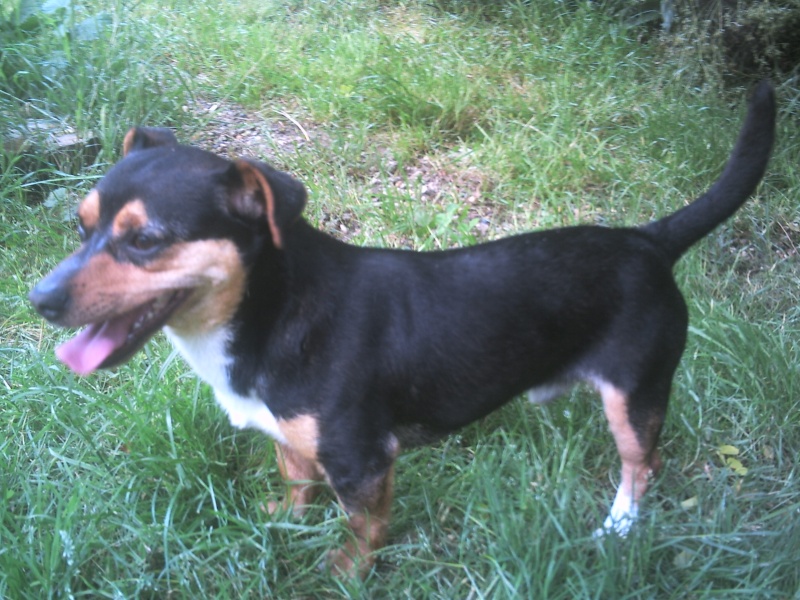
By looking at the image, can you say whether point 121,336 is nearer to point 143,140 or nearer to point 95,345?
point 95,345

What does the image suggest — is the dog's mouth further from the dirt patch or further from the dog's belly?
the dirt patch

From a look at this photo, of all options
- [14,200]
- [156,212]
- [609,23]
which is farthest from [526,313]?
[609,23]

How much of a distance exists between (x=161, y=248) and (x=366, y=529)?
3.78 feet

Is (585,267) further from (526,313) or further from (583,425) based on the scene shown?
(583,425)

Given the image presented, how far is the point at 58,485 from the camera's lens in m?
2.71

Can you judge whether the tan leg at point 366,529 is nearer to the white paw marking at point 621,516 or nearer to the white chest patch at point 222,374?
the white chest patch at point 222,374

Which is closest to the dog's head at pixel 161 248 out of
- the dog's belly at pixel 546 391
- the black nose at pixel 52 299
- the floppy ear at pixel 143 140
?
the black nose at pixel 52 299

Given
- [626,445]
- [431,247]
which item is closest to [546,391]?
[626,445]

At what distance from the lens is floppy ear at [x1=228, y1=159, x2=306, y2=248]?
207 cm

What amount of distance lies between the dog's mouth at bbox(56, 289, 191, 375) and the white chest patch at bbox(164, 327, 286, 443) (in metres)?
0.15

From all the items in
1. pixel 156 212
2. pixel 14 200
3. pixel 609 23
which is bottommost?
pixel 14 200

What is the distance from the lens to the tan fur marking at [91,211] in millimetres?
2145

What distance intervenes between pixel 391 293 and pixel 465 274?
26 cm

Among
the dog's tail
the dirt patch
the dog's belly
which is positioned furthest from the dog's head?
the dirt patch
